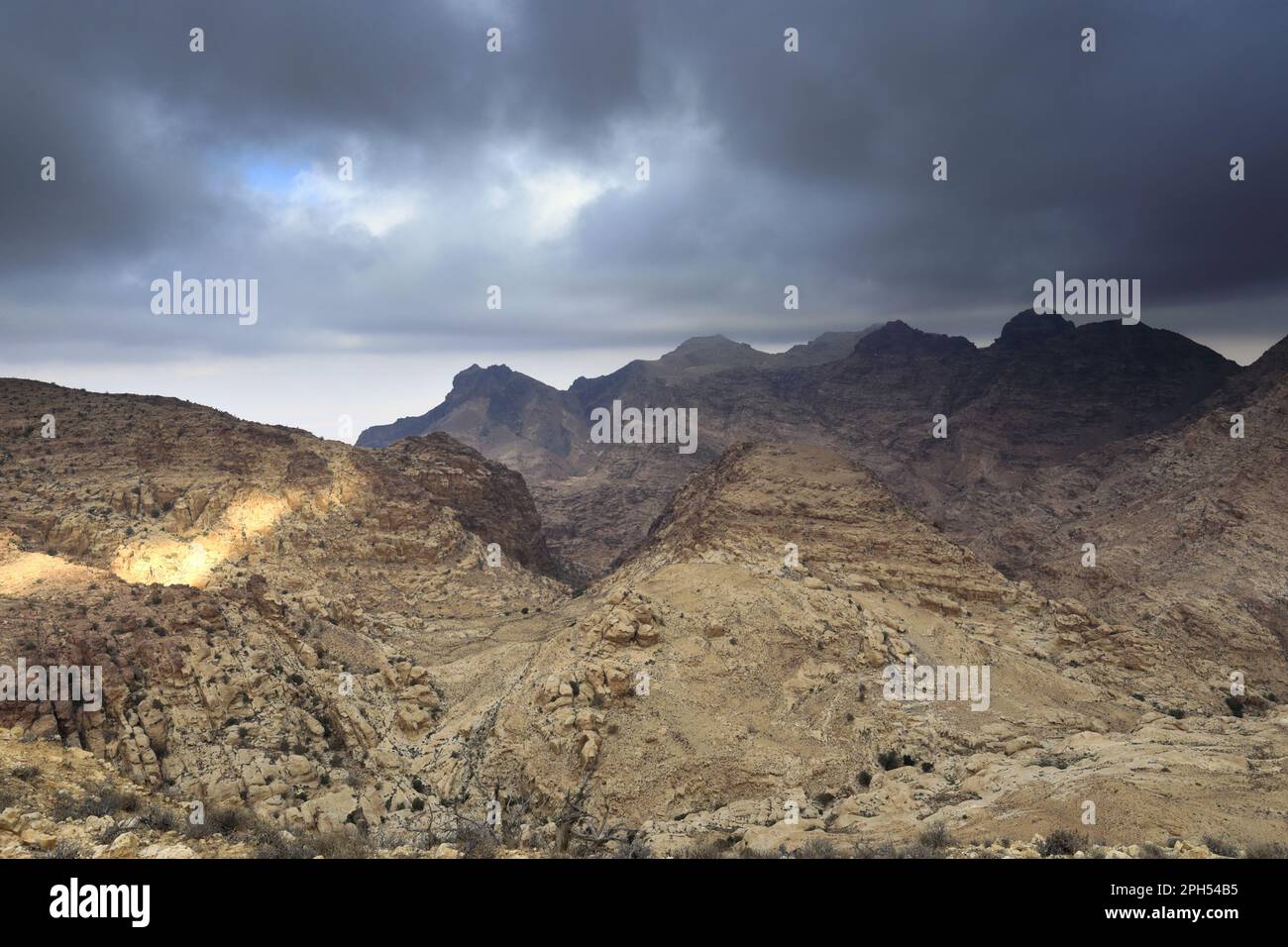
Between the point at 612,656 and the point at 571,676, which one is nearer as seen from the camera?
the point at 571,676


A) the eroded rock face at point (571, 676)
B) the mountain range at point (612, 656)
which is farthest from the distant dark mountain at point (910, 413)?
the eroded rock face at point (571, 676)

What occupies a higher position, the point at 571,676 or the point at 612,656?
the point at 612,656

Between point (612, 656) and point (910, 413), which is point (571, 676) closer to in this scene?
point (612, 656)

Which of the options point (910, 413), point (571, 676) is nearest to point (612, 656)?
point (571, 676)

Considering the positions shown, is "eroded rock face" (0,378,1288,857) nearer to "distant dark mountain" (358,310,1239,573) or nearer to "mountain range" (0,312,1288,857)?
"mountain range" (0,312,1288,857)

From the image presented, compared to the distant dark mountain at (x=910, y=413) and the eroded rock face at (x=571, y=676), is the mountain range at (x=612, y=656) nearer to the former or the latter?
the eroded rock face at (x=571, y=676)

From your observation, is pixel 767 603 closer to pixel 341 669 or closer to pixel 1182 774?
pixel 1182 774

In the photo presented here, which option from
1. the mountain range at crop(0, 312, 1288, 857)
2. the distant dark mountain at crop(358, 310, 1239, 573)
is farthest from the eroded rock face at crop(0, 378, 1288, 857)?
the distant dark mountain at crop(358, 310, 1239, 573)
